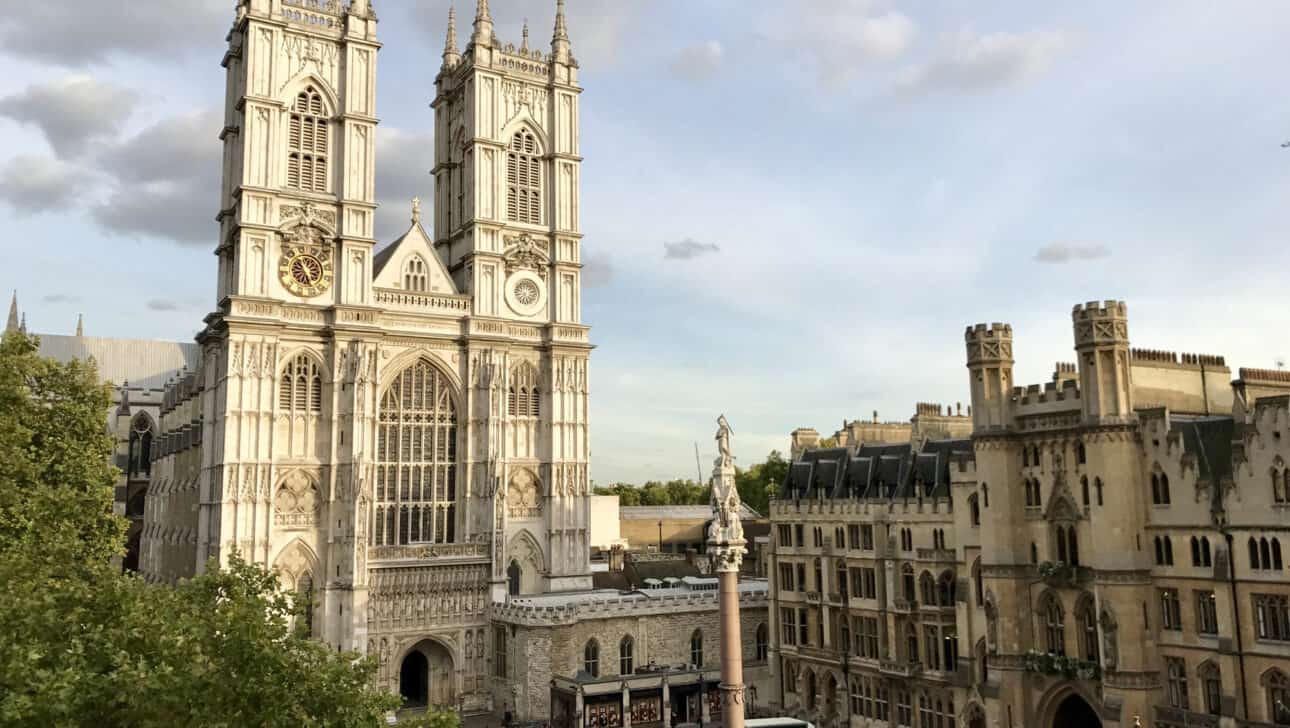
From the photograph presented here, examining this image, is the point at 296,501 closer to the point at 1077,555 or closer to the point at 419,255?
the point at 419,255

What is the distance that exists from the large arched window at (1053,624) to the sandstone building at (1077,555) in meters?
0.08

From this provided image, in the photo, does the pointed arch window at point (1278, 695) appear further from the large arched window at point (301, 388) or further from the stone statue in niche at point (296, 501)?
the large arched window at point (301, 388)

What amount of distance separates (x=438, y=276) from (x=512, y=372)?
789cm

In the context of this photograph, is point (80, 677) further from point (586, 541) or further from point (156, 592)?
point (586, 541)

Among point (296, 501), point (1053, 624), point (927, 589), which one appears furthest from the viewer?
point (296, 501)

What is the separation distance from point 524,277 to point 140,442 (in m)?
46.1

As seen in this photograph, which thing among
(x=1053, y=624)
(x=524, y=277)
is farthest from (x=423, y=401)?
(x=1053, y=624)

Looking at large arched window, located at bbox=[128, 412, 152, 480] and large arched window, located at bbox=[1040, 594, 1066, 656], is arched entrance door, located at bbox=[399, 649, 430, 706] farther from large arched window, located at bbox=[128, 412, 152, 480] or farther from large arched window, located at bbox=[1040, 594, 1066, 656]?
large arched window, located at bbox=[128, 412, 152, 480]

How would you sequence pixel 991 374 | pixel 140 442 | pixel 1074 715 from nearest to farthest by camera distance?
pixel 1074 715 < pixel 991 374 < pixel 140 442

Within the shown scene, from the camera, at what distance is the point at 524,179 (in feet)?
236

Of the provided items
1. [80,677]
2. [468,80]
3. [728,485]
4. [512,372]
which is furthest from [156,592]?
[468,80]

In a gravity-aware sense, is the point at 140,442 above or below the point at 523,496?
above

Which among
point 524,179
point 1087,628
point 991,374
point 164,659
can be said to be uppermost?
point 524,179

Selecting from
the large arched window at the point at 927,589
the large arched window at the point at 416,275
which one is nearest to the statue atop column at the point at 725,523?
the large arched window at the point at 927,589
